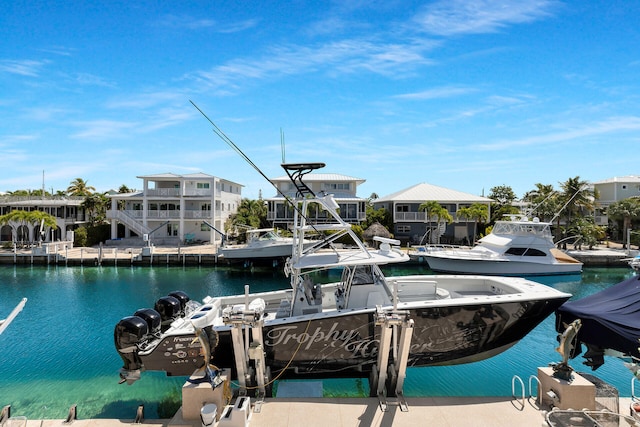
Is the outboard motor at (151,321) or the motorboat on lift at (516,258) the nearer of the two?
the outboard motor at (151,321)

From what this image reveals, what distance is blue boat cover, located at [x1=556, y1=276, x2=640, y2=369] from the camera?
733 centimetres

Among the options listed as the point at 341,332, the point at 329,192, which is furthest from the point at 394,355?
the point at 329,192

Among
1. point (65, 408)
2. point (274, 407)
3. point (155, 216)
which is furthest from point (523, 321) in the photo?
point (155, 216)

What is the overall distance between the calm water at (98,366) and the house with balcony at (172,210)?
16752mm

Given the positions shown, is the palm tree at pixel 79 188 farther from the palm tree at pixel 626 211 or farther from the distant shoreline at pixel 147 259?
the palm tree at pixel 626 211

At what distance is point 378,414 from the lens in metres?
6.89

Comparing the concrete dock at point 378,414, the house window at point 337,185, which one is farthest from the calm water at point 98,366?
the house window at point 337,185

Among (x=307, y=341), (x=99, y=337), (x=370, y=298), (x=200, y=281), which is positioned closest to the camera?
(x=307, y=341)

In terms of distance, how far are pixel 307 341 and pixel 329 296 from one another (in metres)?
2.51

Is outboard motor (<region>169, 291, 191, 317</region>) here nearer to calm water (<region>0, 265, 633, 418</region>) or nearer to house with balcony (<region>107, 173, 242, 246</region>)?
calm water (<region>0, 265, 633, 418</region>)

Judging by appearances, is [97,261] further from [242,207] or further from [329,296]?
[329,296]

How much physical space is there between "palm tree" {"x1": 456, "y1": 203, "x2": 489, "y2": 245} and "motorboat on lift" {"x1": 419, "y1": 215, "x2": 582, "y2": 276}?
8.45 meters

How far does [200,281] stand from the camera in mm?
24953

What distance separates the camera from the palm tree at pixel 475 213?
120 ft
